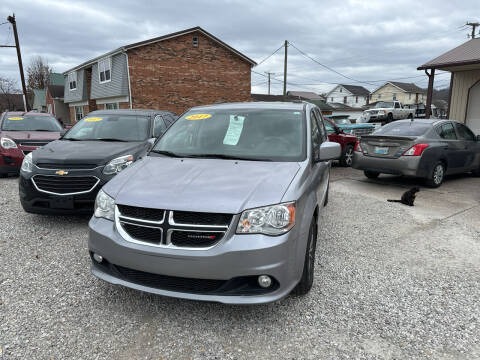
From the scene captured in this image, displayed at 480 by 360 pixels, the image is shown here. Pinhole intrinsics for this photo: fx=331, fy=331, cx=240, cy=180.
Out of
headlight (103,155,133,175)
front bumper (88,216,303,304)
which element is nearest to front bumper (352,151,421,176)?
headlight (103,155,133,175)

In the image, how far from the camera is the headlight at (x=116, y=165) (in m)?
4.57

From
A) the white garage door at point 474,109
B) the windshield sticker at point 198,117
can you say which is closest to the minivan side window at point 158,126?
the windshield sticker at point 198,117

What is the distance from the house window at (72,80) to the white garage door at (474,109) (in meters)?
30.0

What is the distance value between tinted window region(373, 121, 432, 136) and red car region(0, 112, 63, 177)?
817cm

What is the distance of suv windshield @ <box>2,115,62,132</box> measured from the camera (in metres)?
8.80

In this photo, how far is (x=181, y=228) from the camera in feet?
7.71

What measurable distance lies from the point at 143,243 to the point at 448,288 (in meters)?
2.89

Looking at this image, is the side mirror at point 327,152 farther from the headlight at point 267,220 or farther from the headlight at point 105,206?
the headlight at point 105,206

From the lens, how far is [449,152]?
24.8 feet

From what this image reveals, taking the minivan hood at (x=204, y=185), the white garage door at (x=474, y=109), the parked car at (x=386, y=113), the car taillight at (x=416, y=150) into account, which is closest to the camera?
the minivan hood at (x=204, y=185)

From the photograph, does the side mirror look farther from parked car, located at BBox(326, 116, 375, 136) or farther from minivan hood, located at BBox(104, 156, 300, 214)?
parked car, located at BBox(326, 116, 375, 136)

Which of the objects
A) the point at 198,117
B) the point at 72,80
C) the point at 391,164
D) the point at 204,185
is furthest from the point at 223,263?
the point at 72,80

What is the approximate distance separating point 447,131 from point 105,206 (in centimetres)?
795

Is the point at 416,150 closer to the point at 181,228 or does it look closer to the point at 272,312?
the point at 272,312
